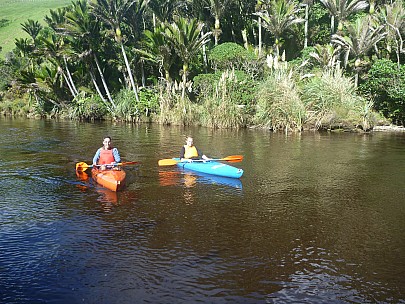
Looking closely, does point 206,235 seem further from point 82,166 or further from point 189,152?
point 189,152

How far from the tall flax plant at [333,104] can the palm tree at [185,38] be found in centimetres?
940

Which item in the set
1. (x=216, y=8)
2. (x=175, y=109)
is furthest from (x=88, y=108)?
(x=216, y=8)

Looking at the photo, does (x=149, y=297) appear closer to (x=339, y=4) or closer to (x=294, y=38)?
(x=339, y=4)

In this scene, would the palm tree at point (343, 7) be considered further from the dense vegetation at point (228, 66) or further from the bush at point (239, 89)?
the bush at point (239, 89)

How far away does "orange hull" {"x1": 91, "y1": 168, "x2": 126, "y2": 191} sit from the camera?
409 inches

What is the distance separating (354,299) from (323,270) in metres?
0.85

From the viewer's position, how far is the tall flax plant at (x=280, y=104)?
23.0 metres

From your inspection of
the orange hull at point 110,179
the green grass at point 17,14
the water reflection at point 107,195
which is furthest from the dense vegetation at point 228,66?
the green grass at point 17,14

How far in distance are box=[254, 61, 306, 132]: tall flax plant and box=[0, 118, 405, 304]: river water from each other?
909 centimetres

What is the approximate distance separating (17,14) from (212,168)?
9686 centimetres

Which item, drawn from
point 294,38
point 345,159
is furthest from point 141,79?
point 345,159

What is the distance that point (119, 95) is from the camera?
3491 cm

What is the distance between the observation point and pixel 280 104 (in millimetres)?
23297

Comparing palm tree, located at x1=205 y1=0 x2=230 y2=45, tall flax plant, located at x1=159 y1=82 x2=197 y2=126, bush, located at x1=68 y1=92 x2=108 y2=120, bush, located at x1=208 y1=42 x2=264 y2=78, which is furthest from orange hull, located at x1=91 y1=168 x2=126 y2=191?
bush, located at x1=68 y1=92 x2=108 y2=120
